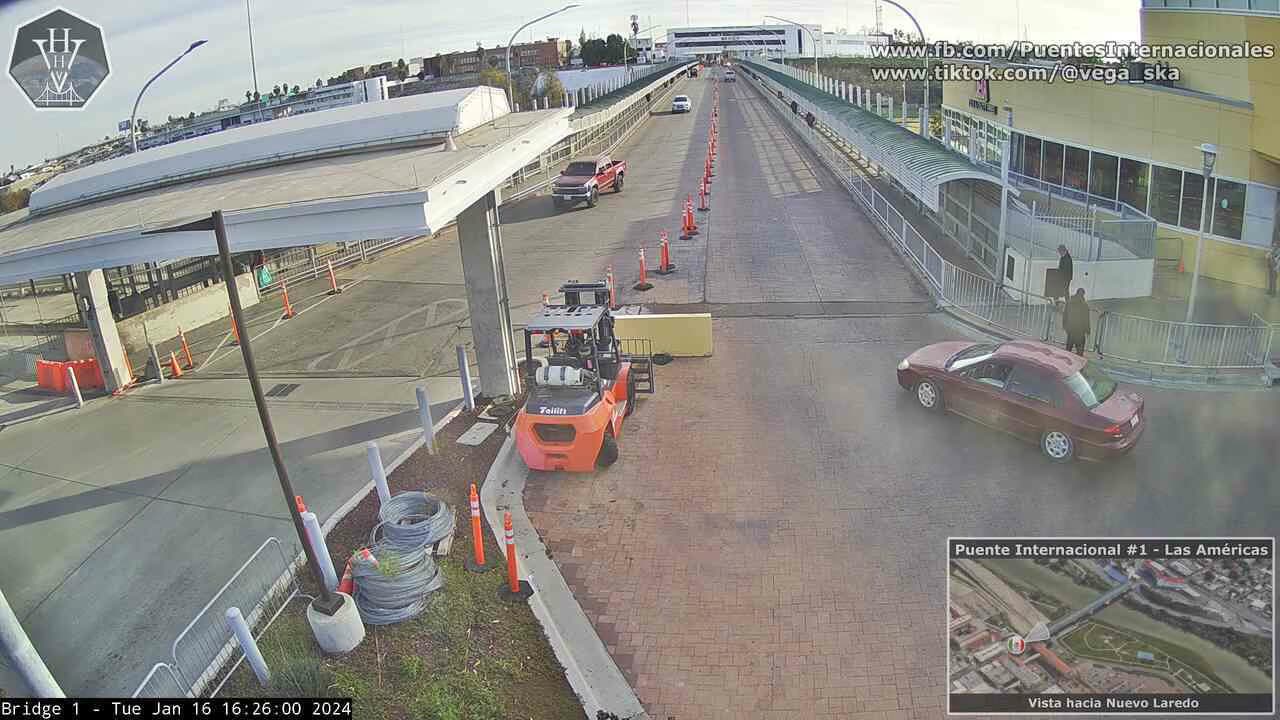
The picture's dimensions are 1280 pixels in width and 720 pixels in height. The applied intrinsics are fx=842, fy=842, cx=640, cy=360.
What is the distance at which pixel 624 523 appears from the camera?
10.0 m

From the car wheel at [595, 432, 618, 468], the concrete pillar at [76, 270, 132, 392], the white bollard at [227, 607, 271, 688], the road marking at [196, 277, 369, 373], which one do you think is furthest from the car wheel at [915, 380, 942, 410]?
the concrete pillar at [76, 270, 132, 392]

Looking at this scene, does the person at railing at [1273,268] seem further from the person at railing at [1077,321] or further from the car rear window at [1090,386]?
the car rear window at [1090,386]

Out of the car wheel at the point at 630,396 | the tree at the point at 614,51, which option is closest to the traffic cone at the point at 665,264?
the car wheel at the point at 630,396

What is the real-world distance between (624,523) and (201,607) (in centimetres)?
469

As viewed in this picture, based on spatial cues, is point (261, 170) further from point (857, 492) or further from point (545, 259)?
point (857, 492)

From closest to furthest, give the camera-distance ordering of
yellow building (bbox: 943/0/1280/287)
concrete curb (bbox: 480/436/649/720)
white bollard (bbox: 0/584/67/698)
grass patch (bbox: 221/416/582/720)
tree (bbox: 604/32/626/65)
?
white bollard (bbox: 0/584/67/698) → grass patch (bbox: 221/416/582/720) → concrete curb (bbox: 480/436/649/720) → yellow building (bbox: 943/0/1280/287) → tree (bbox: 604/32/626/65)

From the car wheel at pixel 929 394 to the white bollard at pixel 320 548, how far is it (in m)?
8.50

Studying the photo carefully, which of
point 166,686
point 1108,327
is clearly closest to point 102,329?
point 166,686

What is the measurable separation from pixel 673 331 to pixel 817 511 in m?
6.04

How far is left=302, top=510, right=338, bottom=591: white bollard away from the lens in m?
8.20

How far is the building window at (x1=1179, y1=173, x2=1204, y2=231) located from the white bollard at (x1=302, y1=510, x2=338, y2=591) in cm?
1976

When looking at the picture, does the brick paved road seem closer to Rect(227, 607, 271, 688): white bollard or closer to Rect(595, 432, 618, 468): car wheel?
Rect(595, 432, 618, 468): car wheel

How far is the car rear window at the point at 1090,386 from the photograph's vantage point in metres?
10.7

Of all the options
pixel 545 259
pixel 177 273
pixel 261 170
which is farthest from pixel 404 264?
pixel 261 170
